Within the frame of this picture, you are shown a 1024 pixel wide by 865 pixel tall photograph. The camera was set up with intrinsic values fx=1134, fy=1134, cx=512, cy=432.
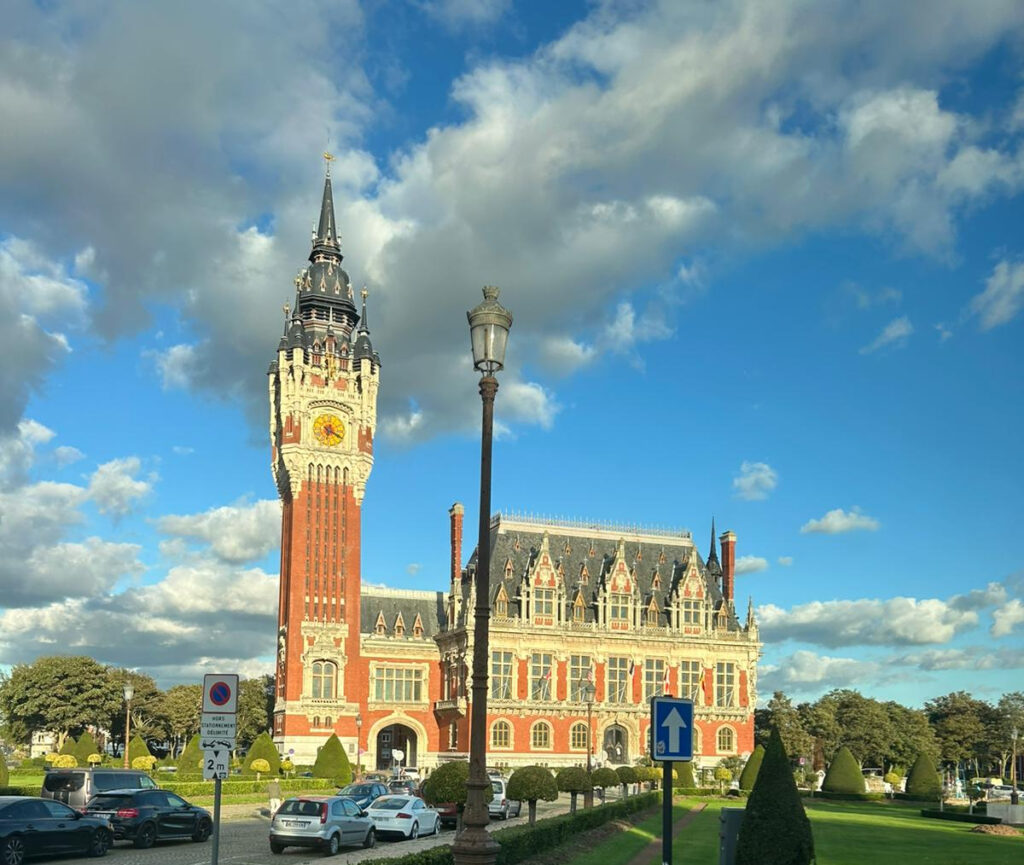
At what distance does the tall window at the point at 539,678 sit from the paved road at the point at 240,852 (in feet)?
158

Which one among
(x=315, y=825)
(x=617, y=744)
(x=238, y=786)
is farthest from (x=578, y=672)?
(x=315, y=825)

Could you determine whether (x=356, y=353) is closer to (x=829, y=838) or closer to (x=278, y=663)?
(x=278, y=663)

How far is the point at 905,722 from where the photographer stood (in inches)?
4781

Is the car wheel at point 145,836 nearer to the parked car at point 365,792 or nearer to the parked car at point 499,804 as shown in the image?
the parked car at point 365,792

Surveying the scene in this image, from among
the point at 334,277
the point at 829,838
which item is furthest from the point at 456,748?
the point at 829,838

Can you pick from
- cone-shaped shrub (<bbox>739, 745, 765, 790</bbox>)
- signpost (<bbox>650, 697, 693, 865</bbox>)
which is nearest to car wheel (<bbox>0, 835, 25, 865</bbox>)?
signpost (<bbox>650, 697, 693, 865</bbox>)

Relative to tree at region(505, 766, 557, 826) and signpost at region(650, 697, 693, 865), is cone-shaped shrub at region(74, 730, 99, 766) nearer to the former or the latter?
tree at region(505, 766, 557, 826)

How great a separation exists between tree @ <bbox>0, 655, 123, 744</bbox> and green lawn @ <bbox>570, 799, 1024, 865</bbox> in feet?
241

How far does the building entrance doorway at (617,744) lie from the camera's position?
295ft

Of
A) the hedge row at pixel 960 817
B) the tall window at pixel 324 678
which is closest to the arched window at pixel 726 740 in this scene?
the tall window at pixel 324 678

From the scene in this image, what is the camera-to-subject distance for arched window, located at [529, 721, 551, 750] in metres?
87.2

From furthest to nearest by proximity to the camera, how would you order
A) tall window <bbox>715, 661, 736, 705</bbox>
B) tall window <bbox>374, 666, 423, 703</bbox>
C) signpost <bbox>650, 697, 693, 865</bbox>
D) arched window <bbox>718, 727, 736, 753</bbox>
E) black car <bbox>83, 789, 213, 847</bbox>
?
tall window <bbox>715, 661, 736, 705</bbox>
arched window <bbox>718, 727, 736, 753</bbox>
tall window <bbox>374, 666, 423, 703</bbox>
black car <bbox>83, 789, 213, 847</bbox>
signpost <bbox>650, 697, 693, 865</bbox>

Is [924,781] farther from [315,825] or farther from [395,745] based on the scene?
[315,825]

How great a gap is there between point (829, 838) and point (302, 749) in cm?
5352
